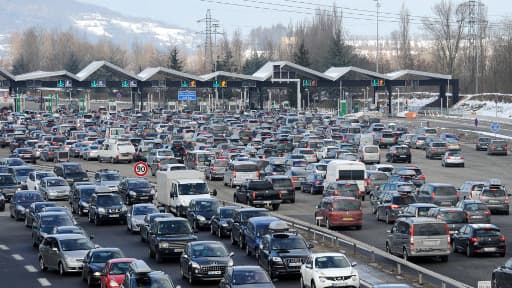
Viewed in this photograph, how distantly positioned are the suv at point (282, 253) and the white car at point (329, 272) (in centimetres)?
241

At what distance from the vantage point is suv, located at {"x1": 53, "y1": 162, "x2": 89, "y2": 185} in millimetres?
57438

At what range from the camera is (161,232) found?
3294 cm

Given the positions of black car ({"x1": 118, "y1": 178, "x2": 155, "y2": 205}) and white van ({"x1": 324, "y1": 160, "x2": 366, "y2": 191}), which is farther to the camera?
white van ({"x1": 324, "y1": 160, "x2": 366, "y2": 191})

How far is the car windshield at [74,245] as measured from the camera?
30844 mm

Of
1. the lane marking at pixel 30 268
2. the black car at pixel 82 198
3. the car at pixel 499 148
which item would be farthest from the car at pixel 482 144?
the lane marking at pixel 30 268

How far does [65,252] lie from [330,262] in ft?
28.6

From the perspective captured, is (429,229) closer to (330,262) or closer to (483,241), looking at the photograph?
(483,241)

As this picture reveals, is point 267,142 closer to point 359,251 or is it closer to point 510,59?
point 359,251

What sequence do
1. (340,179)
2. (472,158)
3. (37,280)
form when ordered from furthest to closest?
(472,158) → (340,179) → (37,280)

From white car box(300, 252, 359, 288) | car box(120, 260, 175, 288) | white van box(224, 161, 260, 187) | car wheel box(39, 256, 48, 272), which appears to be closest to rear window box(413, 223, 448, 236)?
white car box(300, 252, 359, 288)

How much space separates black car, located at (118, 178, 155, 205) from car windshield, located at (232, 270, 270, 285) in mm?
25008

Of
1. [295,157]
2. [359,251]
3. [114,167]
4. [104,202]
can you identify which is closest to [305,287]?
[359,251]

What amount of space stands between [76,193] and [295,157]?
71.9 ft

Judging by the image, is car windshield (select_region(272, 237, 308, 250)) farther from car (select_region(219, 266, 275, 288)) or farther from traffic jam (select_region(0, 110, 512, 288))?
car (select_region(219, 266, 275, 288))
